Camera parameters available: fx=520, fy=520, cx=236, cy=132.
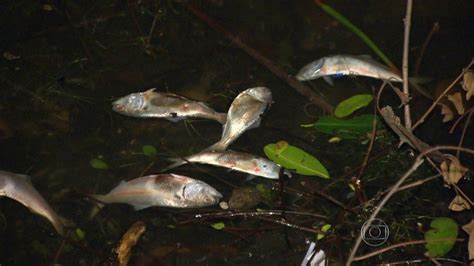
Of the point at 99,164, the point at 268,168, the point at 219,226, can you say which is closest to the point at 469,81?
the point at 268,168

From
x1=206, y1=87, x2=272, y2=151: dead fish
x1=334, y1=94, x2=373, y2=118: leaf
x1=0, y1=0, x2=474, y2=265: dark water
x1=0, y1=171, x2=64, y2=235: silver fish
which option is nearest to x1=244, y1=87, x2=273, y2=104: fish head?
x1=206, y1=87, x2=272, y2=151: dead fish

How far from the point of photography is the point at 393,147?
3617 millimetres

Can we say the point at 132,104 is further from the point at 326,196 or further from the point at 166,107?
the point at 326,196

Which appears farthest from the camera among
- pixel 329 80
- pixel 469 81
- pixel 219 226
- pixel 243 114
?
pixel 329 80

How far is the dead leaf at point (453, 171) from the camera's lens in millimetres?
2936

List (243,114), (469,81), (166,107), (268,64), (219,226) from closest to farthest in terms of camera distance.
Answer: (469,81) < (219,226) < (243,114) < (166,107) < (268,64)

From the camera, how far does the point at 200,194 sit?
11.6 ft

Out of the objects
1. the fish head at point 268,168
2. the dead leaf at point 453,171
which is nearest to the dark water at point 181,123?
the fish head at point 268,168

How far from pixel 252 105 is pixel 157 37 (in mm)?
1165

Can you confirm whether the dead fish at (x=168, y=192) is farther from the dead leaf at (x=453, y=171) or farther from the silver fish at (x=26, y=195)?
the dead leaf at (x=453, y=171)

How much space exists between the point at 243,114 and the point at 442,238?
1.55m

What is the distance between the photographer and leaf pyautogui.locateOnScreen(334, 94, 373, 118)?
11.7ft

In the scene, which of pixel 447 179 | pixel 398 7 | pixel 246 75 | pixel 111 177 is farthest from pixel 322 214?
pixel 398 7

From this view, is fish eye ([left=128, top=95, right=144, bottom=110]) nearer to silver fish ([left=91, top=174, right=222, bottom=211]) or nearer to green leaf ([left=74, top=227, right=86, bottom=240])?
silver fish ([left=91, top=174, right=222, bottom=211])
